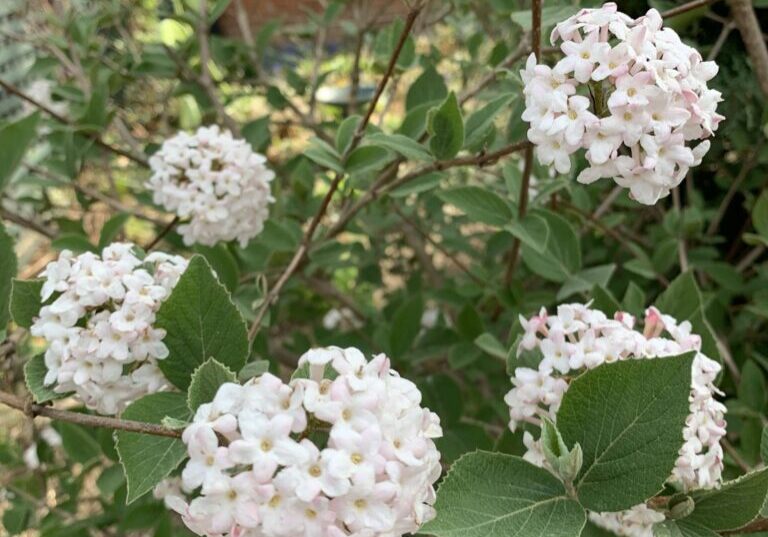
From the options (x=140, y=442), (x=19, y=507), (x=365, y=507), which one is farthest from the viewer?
(x=19, y=507)

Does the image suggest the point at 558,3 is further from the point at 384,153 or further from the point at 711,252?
the point at 711,252

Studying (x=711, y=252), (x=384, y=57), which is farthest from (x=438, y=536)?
(x=384, y=57)

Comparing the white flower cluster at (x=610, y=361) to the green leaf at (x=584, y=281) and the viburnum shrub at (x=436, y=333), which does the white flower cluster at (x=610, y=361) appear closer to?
the viburnum shrub at (x=436, y=333)

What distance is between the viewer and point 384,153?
1087 mm

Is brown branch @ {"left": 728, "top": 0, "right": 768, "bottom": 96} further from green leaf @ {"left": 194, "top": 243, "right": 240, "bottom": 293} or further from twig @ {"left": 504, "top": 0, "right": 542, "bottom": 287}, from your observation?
green leaf @ {"left": 194, "top": 243, "right": 240, "bottom": 293}

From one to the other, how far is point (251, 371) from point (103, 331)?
0.16 meters

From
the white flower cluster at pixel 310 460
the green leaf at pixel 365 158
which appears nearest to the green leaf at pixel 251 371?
the white flower cluster at pixel 310 460

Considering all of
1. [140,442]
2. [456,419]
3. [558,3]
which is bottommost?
[456,419]

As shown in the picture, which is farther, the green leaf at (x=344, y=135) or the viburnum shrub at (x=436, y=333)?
the green leaf at (x=344, y=135)

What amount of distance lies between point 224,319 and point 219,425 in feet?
0.59

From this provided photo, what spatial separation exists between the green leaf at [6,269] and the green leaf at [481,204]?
0.55 metres

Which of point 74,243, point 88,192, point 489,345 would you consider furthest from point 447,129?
point 88,192

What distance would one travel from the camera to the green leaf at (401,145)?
3.06 feet

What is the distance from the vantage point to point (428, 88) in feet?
4.35
